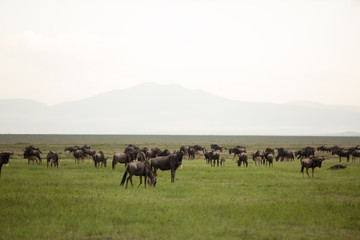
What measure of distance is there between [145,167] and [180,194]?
3.64 meters

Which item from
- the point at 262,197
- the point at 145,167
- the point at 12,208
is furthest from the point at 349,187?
the point at 12,208

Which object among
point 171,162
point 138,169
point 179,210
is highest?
point 171,162

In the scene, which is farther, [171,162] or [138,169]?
[171,162]

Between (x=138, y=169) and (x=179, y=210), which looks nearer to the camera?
(x=179, y=210)

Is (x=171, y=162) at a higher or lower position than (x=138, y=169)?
higher

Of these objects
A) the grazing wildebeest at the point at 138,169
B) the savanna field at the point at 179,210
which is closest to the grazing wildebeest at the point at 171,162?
the savanna field at the point at 179,210

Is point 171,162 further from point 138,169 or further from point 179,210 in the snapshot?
point 179,210

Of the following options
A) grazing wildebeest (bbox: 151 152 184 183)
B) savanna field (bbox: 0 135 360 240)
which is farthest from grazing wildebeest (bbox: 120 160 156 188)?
grazing wildebeest (bbox: 151 152 184 183)

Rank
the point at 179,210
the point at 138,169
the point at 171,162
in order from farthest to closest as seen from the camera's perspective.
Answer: the point at 171,162
the point at 138,169
the point at 179,210

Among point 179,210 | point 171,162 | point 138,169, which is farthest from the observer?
point 171,162

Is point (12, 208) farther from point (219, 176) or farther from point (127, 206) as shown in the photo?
point (219, 176)

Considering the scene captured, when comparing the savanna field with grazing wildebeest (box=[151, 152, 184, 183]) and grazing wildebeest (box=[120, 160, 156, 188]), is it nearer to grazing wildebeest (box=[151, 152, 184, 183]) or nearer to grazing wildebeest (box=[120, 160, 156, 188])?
grazing wildebeest (box=[120, 160, 156, 188])

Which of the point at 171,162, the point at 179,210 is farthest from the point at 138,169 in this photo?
the point at 179,210

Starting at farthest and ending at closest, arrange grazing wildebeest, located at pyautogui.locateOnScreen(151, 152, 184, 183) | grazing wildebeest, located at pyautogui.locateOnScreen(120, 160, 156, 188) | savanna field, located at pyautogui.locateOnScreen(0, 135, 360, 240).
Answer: grazing wildebeest, located at pyautogui.locateOnScreen(151, 152, 184, 183) → grazing wildebeest, located at pyautogui.locateOnScreen(120, 160, 156, 188) → savanna field, located at pyautogui.locateOnScreen(0, 135, 360, 240)
